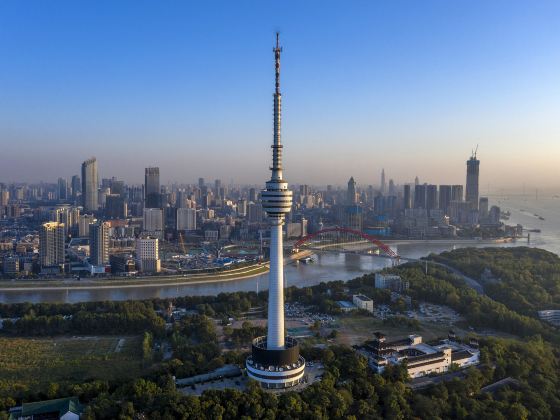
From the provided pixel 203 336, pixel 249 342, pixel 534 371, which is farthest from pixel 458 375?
pixel 203 336

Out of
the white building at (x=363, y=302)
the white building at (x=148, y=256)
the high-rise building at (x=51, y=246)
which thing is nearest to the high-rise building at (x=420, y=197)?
the white building at (x=148, y=256)

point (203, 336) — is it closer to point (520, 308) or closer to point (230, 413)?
point (230, 413)

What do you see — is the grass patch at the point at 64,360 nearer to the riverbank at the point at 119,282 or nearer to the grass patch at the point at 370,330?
the grass patch at the point at 370,330

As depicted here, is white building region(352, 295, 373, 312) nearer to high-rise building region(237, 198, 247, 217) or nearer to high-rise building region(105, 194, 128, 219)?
high-rise building region(105, 194, 128, 219)

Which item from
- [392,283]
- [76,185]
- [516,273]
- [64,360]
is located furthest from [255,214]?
[76,185]

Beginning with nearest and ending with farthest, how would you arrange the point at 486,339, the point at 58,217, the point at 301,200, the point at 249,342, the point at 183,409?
1. the point at 183,409
2. the point at 486,339
3. the point at 249,342
4. the point at 58,217
5. the point at 301,200

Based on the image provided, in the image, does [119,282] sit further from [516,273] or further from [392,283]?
[516,273]

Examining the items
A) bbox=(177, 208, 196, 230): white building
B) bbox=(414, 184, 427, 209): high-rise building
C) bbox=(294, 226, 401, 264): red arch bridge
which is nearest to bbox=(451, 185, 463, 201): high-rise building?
bbox=(414, 184, 427, 209): high-rise building
